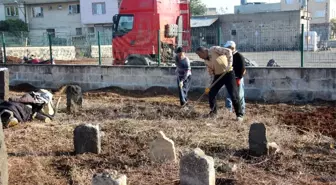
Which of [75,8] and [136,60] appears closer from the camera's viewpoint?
[136,60]

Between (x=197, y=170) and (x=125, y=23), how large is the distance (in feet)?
34.1

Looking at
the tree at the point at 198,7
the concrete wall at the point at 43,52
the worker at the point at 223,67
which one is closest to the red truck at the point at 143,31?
the worker at the point at 223,67

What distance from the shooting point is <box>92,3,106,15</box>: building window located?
39.2m

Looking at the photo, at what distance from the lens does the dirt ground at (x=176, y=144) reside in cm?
437

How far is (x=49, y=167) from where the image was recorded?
4.79 metres

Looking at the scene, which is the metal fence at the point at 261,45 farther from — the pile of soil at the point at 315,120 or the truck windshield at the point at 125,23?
the pile of soil at the point at 315,120

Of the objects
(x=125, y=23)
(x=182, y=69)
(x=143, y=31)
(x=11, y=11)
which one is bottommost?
(x=182, y=69)

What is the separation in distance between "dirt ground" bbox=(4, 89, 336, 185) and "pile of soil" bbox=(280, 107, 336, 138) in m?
0.02

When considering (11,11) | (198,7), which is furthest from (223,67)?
(198,7)

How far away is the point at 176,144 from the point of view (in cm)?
559

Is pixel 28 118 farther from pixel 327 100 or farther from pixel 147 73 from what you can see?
pixel 327 100

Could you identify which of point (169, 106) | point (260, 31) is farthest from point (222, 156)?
point (260, 31)

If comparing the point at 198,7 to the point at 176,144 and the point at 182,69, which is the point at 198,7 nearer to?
the point at 182,69

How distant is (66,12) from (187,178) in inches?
1579
